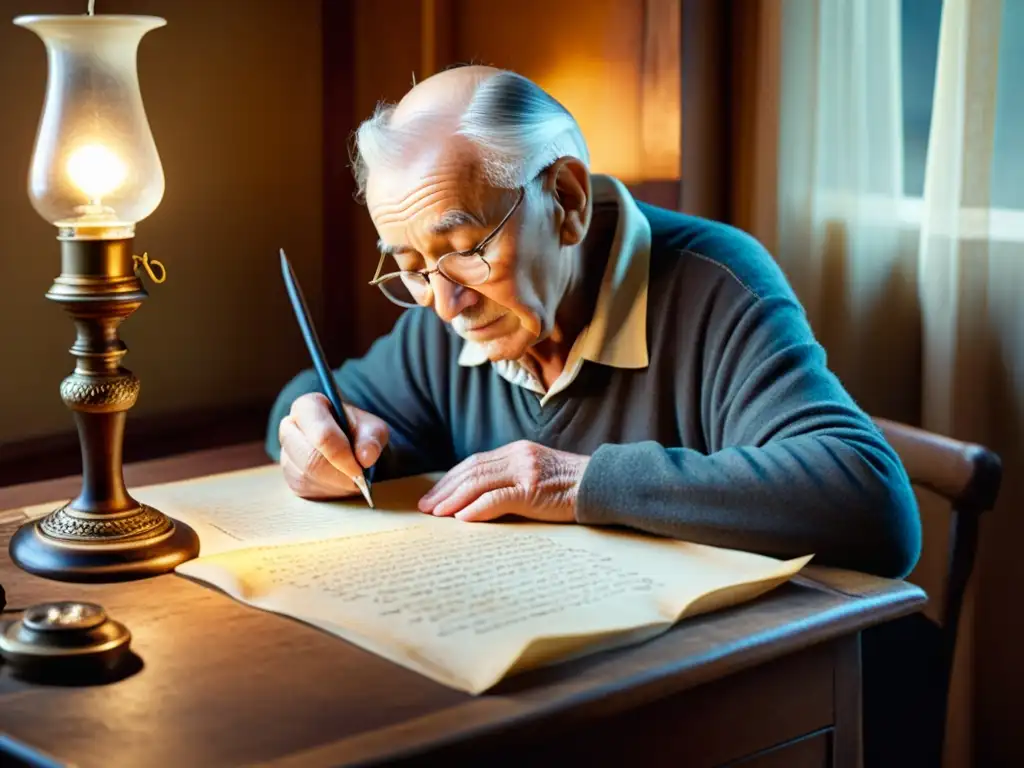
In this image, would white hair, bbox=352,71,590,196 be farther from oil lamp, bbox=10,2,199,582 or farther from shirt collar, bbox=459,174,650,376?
oil lamp, bbox=10,2,199,582

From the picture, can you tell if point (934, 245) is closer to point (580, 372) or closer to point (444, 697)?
point (580, 372)

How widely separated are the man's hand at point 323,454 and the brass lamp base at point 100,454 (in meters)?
0.24

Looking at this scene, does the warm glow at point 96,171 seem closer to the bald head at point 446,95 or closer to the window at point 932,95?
the bald head at point 446,95

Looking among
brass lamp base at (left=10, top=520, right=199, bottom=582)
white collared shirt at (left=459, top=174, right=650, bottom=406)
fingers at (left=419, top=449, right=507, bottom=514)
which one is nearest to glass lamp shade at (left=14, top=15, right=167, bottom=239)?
brass lamp base at (left=10, top=520, right=199, bottom=582)

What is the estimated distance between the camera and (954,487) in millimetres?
1774

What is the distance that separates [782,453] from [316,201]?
1.73 meters

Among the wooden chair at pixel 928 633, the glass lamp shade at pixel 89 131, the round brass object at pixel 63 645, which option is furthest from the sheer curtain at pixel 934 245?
the round brass object at pixel 63 645

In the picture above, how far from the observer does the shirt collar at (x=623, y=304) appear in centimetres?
180

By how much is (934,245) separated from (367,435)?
100 centimetres

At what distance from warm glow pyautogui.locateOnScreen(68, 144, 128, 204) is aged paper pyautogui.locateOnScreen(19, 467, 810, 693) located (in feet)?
1.31

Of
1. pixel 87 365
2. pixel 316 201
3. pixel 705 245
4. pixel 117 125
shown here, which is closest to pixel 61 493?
pixel 87 365

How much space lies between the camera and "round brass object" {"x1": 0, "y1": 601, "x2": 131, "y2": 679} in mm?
1133

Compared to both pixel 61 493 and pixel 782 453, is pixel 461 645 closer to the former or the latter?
pixel 782 453

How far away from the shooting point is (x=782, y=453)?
150cm
